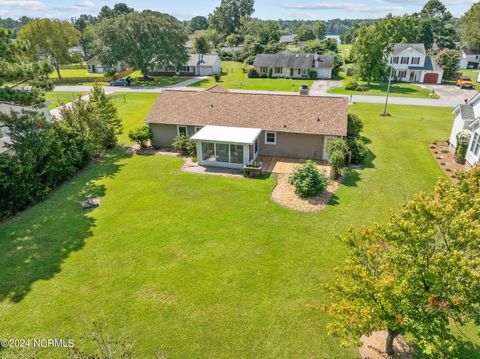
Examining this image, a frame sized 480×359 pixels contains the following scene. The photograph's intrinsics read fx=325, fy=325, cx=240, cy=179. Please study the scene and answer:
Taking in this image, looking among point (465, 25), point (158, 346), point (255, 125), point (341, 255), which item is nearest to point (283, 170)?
point (255, 125)

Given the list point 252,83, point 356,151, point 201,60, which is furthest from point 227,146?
point 201,60

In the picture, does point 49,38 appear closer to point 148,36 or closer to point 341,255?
point 148,36

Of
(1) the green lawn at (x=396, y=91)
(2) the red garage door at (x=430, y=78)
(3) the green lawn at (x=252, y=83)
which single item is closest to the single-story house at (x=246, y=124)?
(3) the green lawn at (x=252, y=83)

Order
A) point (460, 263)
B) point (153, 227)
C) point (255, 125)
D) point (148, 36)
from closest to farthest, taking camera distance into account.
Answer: point (460, 263) < point (153, 227) < point (255, 125) < point (148, 36)

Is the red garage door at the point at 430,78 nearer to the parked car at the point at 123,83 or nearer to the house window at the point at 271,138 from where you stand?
the house window at the point at 271,138

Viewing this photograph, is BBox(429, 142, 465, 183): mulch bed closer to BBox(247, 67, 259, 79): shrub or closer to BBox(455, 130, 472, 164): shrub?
BBox(455, 130, 472, 164): shrub

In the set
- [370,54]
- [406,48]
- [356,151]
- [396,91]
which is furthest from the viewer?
[406,48]

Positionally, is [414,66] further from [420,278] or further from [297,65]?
[420,278]
